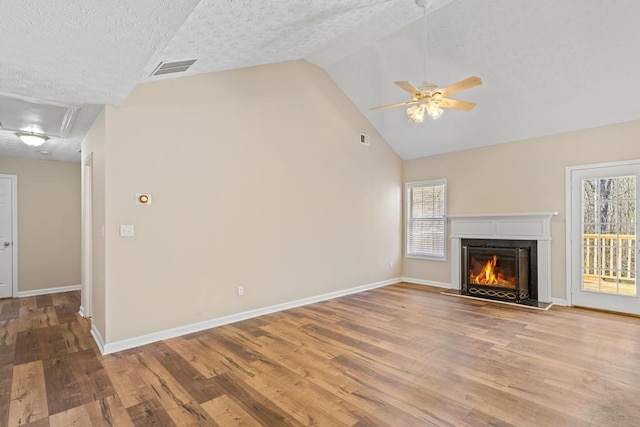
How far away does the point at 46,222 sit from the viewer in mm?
6305

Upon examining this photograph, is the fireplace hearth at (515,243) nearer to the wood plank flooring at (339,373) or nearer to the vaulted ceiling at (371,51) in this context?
the wood plank flooring at (339,373)

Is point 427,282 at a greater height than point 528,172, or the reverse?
point 528,172

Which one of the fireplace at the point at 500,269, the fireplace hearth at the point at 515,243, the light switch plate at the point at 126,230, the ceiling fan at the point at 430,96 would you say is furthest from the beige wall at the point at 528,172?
the light switch plate at the point at 126,230

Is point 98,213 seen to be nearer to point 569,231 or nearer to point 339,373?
point 339,373

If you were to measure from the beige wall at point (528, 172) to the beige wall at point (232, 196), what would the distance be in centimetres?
172

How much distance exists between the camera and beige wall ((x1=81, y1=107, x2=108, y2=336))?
351 cm

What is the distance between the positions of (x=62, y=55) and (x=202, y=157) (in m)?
1.83

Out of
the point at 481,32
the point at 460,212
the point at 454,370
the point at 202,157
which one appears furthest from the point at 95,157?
the point at 460,212

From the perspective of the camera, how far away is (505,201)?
5785 millimetres

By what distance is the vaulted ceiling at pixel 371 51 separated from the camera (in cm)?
208

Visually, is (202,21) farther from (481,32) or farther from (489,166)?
(489,166)

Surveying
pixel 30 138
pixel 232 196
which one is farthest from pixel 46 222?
pixel 232 196

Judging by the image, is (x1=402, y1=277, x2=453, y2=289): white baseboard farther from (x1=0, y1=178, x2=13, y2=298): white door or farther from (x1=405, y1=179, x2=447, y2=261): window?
(x1=0, y1=178, x2=13, y2=298): white door

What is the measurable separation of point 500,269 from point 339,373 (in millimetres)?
4083
